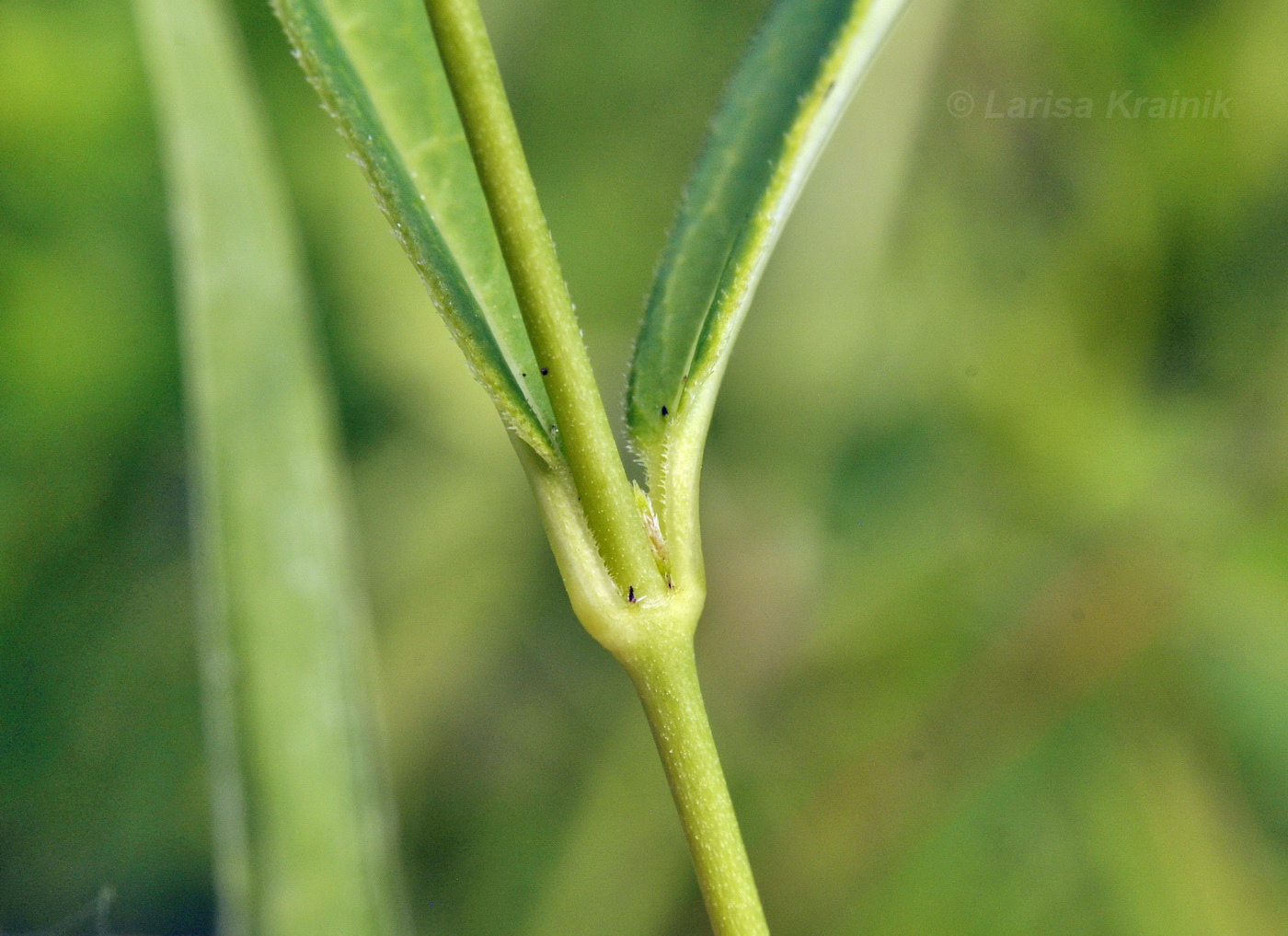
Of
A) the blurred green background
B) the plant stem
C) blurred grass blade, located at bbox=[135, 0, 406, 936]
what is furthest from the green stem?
the blurred green background

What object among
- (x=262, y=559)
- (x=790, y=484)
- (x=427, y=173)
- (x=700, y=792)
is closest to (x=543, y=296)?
(x=427, y=173)

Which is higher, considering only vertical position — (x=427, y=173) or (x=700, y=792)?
(x=427, y=173)

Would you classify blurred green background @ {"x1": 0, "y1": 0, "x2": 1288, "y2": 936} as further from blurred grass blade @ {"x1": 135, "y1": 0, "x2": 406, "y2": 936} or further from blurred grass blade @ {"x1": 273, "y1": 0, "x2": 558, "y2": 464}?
blurred grass blade @ {"x1": 273, "y1": 0, "x2": 558, "y2": 464}

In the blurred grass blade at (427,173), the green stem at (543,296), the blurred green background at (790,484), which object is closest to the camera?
the green stem at (543,296)

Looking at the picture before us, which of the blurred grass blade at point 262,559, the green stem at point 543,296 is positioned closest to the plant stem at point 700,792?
the green stem at point 543,296

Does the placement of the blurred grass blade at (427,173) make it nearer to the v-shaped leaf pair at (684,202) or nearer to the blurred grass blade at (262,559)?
the v-shaped leaf pair at (684,202)

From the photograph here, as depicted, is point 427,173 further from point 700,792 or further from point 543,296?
point 700,792

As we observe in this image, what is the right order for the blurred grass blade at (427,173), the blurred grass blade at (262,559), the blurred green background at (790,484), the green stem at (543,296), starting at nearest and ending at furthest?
the green stem at (543,296), the blurred grass blade at (427,173), the blurred grass blade at (262,559), the blurred green background at (790,484)
